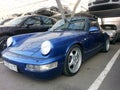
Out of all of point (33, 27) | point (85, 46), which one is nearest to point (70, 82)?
point (85, 46)

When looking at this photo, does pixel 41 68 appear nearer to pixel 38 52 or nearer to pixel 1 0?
pixel 38 52

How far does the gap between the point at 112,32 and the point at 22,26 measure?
3815mm

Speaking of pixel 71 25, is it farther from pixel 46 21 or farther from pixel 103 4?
pixel 103 4

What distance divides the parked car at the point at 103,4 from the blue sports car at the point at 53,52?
13.6 ft

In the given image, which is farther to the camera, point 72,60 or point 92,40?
point 92,40

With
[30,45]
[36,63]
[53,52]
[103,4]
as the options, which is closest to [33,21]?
[30,45]

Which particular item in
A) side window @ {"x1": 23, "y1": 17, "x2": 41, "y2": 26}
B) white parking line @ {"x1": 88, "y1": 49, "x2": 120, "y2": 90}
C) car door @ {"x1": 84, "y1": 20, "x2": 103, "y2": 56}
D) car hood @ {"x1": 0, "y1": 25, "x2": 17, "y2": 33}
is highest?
side window @ {"x1": 23, "y1": 17, "x2": 41, "y2": 26}

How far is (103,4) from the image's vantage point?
8.27 metres

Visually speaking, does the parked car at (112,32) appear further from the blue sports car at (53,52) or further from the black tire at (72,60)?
the black tire at (72,60)

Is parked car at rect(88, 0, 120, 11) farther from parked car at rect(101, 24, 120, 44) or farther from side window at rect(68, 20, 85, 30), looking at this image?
side window at rect(68, 20, 85, 30)

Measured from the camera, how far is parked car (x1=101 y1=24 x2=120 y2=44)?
6909 millimetres

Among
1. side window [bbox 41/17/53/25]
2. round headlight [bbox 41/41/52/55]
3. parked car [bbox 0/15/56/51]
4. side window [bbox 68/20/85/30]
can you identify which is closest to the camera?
round headlight [bbox 41/41/52/55]

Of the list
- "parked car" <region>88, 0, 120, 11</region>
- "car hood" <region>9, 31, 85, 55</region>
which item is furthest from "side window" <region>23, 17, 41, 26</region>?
"parked car" <region>88, 0, 120, 11</region>

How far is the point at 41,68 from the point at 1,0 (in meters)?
20.7
